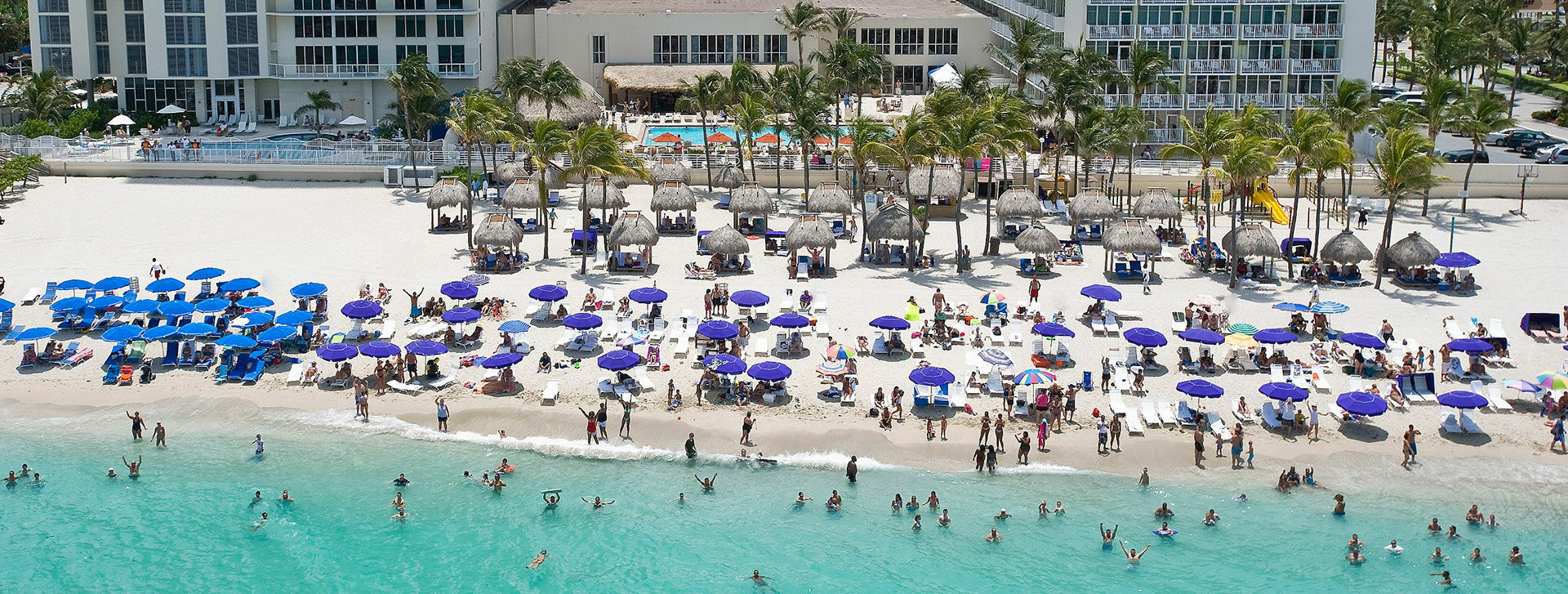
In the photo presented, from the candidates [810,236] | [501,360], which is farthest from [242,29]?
[501,360]

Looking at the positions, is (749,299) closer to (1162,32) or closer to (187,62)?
(1162,32)

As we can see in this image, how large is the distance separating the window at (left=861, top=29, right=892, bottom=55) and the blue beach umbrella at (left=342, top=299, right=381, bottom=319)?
44990 mm

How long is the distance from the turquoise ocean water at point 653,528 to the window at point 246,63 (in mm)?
42299

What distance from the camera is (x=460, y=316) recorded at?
4050 centimetres

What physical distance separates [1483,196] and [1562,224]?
4.79 meters

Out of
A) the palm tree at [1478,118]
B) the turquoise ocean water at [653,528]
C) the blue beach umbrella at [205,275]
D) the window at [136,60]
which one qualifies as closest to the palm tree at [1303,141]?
the palm tree at [1478,118]

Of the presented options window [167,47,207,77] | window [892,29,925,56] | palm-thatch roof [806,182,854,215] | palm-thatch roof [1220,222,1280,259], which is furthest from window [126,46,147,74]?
palm-thatch roof [1220,222,1280,259]

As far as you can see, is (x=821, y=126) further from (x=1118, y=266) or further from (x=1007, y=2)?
(x=1007, y=2)

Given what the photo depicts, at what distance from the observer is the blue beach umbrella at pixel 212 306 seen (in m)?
42.1

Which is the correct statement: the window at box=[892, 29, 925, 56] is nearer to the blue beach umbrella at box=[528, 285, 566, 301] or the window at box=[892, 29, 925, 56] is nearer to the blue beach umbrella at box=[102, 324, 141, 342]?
the blue beach umbrella at box=[528, 285, 566, 301]

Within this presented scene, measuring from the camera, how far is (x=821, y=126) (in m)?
57.9

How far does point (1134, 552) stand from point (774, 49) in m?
54.7

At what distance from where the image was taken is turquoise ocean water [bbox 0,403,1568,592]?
2994 centimetres

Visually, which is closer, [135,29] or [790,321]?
[790,321]
